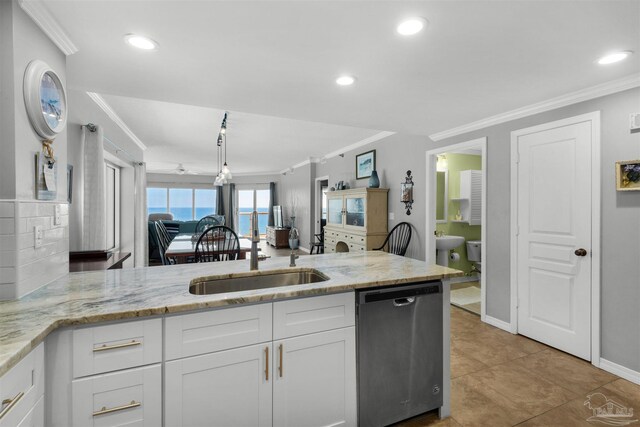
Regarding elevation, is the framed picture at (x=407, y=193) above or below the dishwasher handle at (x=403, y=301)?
above

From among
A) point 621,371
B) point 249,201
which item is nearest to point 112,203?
point 621,371

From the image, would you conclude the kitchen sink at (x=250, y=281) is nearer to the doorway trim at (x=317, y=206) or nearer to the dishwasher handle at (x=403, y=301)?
the dishwasher handle at (x=403, y=301)

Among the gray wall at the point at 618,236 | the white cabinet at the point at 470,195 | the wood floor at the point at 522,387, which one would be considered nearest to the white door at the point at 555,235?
the gray wall at the point at 618,236

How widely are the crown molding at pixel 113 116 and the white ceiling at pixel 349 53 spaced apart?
0.98 metres

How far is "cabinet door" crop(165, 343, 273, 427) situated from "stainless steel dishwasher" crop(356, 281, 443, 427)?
0.55 m

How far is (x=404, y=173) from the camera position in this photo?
4527 millimetres

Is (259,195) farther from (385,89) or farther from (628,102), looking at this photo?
(628,102)

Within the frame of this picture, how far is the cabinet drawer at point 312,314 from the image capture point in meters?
1.50

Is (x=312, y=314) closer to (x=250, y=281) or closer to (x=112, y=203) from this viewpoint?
(x=250, y=281)

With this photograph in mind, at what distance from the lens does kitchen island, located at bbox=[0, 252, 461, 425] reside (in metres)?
1.12

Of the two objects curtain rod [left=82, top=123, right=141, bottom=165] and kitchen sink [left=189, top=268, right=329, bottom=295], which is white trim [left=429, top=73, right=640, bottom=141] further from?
curtain rod [left=82, top=123, right=141, bottom=165]

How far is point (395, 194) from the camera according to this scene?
187 inches

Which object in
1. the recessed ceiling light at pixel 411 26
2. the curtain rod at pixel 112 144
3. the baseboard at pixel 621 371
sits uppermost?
the recessed ceiling light at pixel 411 26

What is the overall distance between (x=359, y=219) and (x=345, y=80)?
2.84 meters
